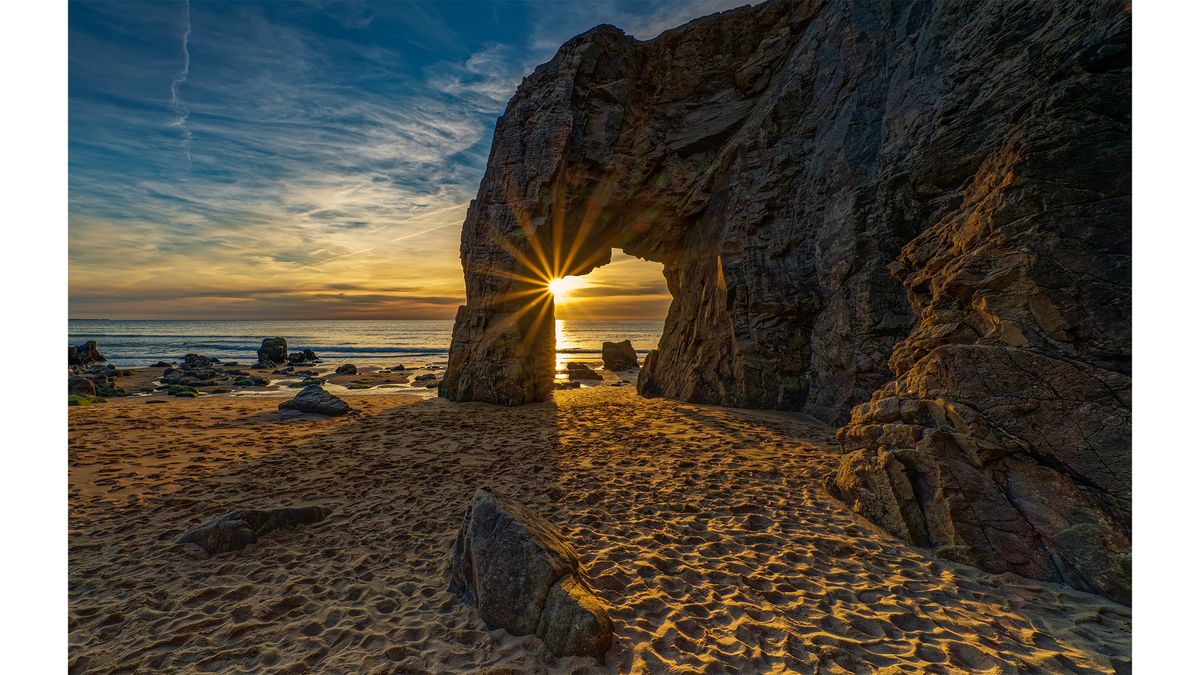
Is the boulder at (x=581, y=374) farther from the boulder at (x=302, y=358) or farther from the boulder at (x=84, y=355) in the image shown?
the boulder at (x=84, y=355)

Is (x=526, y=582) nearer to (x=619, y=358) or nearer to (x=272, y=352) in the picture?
(x=619, y=358)

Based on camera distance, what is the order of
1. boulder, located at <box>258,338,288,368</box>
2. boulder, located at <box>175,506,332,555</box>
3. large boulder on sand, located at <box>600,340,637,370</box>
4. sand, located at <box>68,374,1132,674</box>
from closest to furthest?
sand, located at <box>68,374,1132,674</box> → boulder, located at <box>175,506,332,555</box> → large boulder on sand, located at <box>600,340,637,370</box> → boulder, located at <box>258,338,288,368</box>

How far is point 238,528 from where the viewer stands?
20.7 ft

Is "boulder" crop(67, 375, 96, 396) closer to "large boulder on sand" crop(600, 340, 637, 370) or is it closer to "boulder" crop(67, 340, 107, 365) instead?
"boulder" crop(67, 340, 107, 365)

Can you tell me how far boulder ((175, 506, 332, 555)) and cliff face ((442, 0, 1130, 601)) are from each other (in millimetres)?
9484

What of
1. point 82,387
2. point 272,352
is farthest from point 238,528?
point 272,352

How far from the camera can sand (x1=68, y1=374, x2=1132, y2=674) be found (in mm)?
4203

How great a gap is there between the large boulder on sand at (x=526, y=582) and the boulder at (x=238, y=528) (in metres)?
3.48

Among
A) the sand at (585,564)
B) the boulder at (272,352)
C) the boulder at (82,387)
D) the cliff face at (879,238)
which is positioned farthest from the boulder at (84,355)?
the cliff face at (879,238)

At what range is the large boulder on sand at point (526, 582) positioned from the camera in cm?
421

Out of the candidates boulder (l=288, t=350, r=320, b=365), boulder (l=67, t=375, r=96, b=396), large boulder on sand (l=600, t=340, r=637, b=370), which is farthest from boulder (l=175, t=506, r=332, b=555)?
boulder (l=288, t=350, r=320, b=365)

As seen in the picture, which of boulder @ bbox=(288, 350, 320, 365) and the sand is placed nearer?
the sand

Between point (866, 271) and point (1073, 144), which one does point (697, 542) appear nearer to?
point (1073, 144)

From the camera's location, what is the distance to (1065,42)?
6.71 metres
